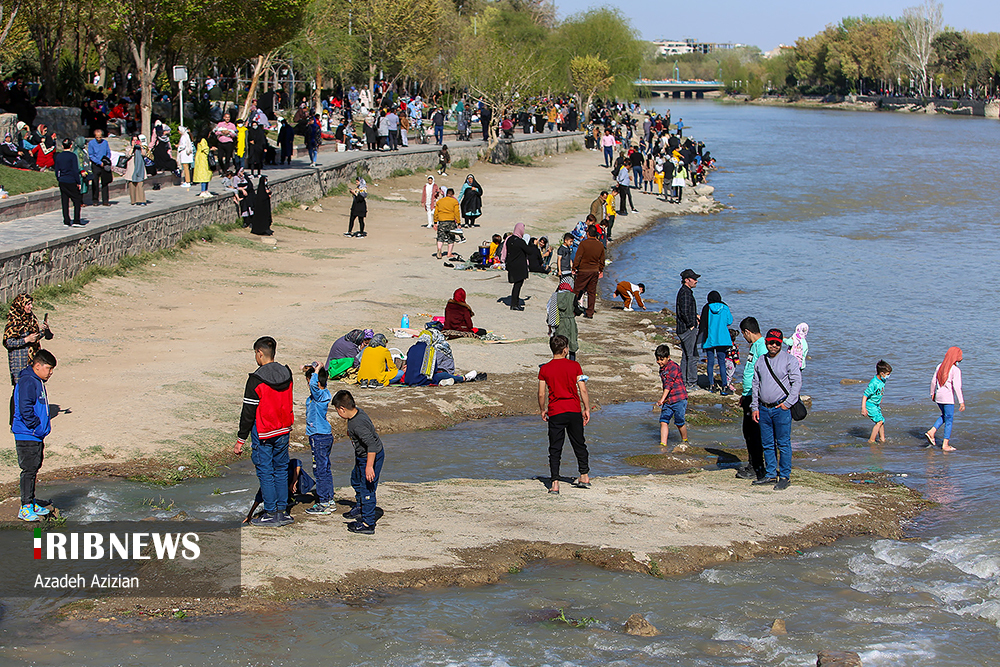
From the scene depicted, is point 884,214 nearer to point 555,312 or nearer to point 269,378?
point 555,312

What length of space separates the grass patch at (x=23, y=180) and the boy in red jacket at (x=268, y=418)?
13.5 meters

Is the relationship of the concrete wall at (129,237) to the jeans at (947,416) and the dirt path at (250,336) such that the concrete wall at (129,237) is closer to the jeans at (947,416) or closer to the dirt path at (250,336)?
the dirt path at (250,336)

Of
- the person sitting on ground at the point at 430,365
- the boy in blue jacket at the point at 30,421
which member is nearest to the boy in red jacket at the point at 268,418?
the boy in blue jacket at the point at 30,421

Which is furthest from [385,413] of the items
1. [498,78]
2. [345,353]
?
[498,78]

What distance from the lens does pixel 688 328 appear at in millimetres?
13641

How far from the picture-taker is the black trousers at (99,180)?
63.7 ft

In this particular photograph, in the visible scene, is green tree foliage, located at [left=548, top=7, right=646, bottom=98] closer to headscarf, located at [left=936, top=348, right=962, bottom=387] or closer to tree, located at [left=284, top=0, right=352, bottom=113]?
tree, located at [left=284, top=0, right=352, bottom=113]

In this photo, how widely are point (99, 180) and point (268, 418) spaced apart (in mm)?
13915

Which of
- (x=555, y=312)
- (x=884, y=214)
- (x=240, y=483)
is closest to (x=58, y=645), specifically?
(x=240, y=483)

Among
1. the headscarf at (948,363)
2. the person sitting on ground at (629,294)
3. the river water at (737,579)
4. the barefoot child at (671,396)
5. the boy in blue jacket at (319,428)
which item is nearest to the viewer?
the river water at (737,579)

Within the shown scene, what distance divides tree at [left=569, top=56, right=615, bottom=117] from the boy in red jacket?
184ft

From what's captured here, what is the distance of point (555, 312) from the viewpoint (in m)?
13.7

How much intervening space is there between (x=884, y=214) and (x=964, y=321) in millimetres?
17863

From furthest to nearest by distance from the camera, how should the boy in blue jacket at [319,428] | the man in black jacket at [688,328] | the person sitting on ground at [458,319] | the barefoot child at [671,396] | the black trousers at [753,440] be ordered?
the person sitting on ground at [458,319]
the man in black jacket at [688,328]
the barefoot child at [671,396]
the black trousers at [753,440]
the boy in blue jacket at [319,428]
